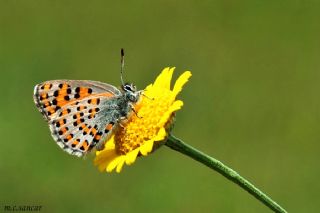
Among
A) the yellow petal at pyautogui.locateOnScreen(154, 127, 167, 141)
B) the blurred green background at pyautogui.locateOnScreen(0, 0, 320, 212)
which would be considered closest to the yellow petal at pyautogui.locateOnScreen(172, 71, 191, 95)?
the yellow petal at pyautogui.locateOnScreen(154, 127, 167, 141)

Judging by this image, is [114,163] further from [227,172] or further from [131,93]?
[227,172]

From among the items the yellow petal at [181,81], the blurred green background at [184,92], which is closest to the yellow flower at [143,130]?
the yellow petal at [181,81]

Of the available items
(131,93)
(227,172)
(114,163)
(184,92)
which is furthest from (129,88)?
(184,92)

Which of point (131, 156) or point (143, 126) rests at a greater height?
point (143, 126)

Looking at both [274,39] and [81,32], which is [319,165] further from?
[81,32]

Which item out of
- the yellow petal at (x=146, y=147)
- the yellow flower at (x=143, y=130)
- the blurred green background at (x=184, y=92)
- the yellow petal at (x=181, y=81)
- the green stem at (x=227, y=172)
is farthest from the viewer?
the blurred green background at (x=184, y=92)

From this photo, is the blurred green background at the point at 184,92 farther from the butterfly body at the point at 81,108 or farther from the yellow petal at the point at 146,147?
the yellow petal at the point at 146,147

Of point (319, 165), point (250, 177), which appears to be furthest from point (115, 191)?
point (319, 165)
